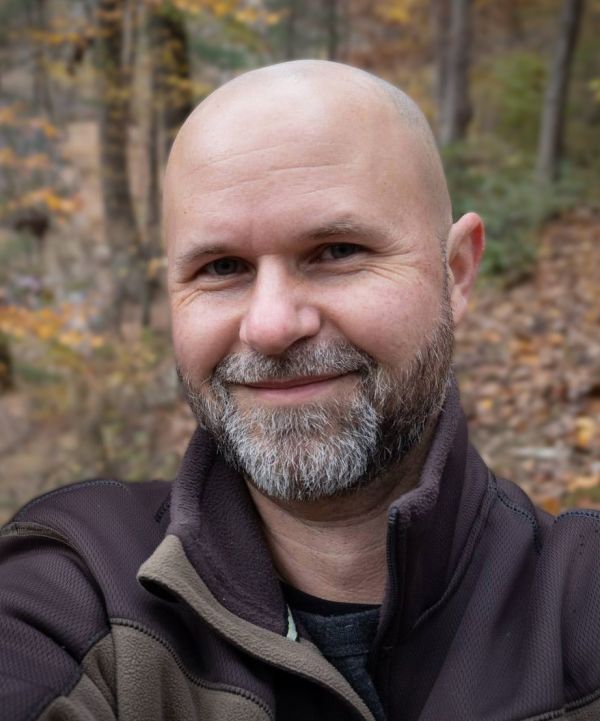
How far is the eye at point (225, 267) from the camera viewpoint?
2070 mm

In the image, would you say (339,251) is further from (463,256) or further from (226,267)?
(463,256)

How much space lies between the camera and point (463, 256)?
2.39 m

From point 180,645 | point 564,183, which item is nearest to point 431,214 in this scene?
point 180,645

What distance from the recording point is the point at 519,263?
11883 mm

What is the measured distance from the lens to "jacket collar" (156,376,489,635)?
1.82 meters

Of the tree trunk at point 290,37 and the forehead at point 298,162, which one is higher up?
the forehead at point 298,162

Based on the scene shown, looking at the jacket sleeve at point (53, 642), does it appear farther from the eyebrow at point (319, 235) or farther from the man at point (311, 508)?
the eyebrow at point (319, 235)

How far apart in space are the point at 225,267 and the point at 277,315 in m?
0.27

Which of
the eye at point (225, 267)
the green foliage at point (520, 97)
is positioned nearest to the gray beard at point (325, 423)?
the eye at point (225, 267)

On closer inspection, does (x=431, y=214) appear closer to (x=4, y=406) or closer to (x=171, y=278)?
(x=171, y=278)

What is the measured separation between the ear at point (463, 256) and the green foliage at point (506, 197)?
8.91 meters

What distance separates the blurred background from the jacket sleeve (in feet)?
13.4

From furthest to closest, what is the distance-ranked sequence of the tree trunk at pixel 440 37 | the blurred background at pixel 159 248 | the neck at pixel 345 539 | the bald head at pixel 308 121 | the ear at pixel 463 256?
the tree trunk at pixel 440 37 → the blurred background at pixel 159 248 → the ear at pixel 463 256 → the neck at pixel 345 539 → the bald head at pixel 308 121

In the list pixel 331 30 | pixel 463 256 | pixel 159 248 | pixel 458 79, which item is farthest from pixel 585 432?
pixel 458 79
